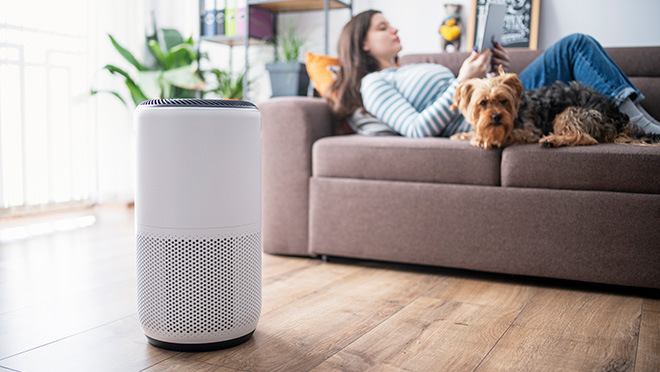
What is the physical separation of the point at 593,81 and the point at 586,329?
3.84 ft

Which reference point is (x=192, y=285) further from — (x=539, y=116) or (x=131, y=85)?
(x=131, y=85)

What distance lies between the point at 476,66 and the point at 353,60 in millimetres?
650

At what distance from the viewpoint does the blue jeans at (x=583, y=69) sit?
2250 mm

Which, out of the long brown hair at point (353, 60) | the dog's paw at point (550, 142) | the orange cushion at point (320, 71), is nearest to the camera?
the dog's paw at point (550, 142)

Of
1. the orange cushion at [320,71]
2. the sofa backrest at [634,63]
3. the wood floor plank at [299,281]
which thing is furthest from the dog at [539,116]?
the orange cushion at [320,71]

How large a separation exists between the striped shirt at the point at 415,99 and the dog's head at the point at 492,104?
13cm

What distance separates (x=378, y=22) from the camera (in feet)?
8.64

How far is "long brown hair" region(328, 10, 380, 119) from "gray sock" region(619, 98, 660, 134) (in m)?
1.06

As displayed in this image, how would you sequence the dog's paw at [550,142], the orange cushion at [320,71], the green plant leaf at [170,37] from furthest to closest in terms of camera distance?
the green plant leaf at [170,37] < the orange cushion at [320,71] < the dog's paw at [550,142]

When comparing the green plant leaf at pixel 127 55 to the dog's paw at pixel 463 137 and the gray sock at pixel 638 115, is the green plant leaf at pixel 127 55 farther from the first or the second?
the gray sock at pixel 638 115

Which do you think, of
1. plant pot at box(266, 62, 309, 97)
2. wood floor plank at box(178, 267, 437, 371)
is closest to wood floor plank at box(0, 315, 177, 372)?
wood floor plank at box(178, 267, 437, 371)

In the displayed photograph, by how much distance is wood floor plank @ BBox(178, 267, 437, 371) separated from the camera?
129cm

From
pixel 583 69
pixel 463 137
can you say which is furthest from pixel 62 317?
pixel 583 69

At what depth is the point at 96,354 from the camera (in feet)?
4.31
